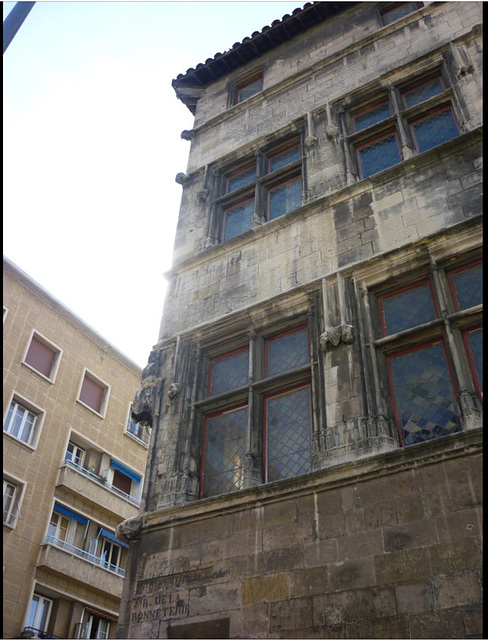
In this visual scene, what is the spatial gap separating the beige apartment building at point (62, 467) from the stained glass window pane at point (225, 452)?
11241 millimetres

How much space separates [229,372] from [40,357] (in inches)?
565

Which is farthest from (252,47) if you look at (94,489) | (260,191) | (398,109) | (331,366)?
(94,489)

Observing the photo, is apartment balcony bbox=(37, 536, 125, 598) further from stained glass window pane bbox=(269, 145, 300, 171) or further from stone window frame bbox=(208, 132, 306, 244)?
stained glass window pane bbox=(269, 145, 300, 171)

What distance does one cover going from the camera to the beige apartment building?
18.3 meters

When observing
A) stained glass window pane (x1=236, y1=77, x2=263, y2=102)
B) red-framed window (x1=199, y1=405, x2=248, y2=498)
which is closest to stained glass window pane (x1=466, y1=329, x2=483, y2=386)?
red-framed window (x1=199, y1=405, x2=248, y2=498)

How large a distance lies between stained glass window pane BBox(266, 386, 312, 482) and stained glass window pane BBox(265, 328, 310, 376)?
0.42m

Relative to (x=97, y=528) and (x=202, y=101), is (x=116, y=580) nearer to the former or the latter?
(x=97, y=528)

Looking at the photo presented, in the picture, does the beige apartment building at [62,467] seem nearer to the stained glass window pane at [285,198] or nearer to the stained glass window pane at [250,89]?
the stained glass window pane at [250,89]

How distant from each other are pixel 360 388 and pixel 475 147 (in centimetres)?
398

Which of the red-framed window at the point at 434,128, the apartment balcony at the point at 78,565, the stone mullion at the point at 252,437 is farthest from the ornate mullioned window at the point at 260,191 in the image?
the apartment balcony at the point at 78,565

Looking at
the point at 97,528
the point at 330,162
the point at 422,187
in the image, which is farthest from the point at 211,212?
the point at 97,528

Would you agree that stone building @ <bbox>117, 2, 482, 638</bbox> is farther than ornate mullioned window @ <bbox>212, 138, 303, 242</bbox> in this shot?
No

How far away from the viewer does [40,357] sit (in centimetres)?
2203

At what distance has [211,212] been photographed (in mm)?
11969
